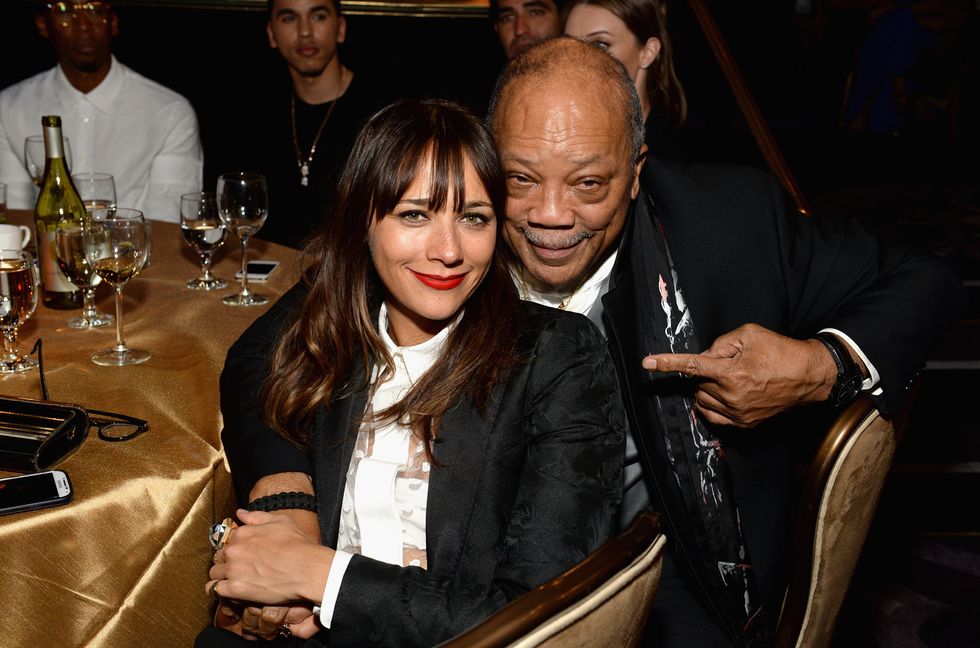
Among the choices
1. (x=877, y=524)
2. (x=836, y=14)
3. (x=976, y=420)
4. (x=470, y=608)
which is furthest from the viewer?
(x=836, y=14)

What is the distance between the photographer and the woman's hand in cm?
136

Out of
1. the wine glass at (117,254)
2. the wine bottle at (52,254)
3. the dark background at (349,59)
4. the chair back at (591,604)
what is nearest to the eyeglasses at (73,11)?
the dark background at (349,59)

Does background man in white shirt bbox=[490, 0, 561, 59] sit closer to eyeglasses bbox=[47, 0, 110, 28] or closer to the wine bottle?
eyeglasses bbox=[47, 0, 110, 28]

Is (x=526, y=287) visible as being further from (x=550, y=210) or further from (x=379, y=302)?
(x=379, y=302)

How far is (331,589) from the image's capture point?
1342mm

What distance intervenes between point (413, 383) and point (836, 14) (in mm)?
8632

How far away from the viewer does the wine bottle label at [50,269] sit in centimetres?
214

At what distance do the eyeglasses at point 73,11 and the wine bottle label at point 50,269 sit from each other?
6.48 feet

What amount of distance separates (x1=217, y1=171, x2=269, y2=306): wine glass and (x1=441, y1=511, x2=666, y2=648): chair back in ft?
4.89

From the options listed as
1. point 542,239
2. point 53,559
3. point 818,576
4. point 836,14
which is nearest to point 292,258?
point 542,239

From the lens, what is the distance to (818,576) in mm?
1488

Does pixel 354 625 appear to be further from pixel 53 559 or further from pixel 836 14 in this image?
pixel 836 14

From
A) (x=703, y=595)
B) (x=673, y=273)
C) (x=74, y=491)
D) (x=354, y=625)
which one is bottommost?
(x=703, y=595)

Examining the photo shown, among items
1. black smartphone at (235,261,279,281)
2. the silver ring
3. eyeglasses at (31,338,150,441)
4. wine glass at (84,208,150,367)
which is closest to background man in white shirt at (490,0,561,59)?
black smartphone at (235,261,279,281)
